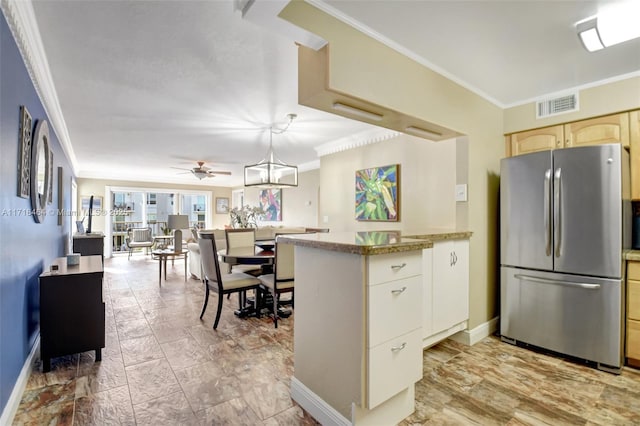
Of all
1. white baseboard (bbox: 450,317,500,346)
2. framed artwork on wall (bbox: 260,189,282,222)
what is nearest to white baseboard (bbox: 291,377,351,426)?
white baseboard (bbox: 450,317,500,346)

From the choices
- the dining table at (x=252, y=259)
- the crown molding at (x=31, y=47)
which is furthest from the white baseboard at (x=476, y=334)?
the crown molding at (x=31, y=47)

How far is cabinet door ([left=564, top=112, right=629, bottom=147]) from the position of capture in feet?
8.39

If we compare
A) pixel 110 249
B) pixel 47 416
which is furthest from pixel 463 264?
pixel 110 249

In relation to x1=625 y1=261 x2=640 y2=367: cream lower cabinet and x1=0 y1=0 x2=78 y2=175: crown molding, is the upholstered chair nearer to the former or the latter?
x1=0 y1=0 x2=78 y2=175: crown molding

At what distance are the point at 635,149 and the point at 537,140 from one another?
71cm

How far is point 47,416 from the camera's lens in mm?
1761

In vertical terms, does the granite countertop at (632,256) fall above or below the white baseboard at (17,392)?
above

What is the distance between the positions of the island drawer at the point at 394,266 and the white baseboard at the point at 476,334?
4.87 ft

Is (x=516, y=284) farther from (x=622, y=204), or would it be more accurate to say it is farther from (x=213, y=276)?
(x=213, y=276)

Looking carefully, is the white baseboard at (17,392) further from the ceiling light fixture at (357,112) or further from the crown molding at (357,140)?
the crown molding at (357,140)

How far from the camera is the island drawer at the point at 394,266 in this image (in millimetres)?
1536

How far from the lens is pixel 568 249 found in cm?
249

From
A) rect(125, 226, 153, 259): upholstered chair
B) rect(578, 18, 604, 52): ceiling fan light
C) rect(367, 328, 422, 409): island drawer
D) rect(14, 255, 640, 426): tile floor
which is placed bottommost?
rect(14, 255, 640, 426): tile floor

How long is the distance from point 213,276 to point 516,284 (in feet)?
9.87
